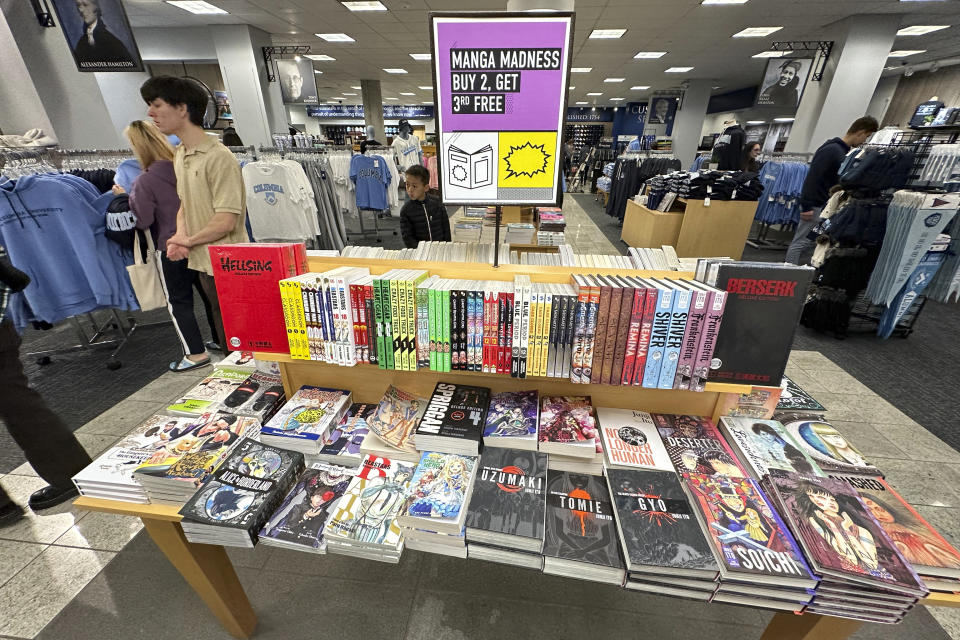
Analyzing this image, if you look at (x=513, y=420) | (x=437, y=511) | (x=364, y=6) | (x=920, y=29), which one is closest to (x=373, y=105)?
(x=364, y=6)

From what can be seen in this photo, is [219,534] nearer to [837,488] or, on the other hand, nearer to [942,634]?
[837,488]

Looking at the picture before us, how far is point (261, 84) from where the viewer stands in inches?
300

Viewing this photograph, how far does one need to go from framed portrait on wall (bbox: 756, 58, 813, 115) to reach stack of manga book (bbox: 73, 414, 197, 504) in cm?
1023

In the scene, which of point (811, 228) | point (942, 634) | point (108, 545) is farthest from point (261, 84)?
point (942, 634)

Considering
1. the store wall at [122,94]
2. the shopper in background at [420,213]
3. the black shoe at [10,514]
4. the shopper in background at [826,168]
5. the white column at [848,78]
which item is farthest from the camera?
the store wall at [122,94]

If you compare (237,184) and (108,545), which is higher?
(237,184)

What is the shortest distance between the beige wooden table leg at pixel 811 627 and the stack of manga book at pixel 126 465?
2.09 metres

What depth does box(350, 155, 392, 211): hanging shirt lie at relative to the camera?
595cm

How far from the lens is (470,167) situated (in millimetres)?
1249

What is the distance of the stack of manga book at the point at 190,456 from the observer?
3.89 ft

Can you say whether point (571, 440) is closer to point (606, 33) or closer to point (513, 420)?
point (513, 420)

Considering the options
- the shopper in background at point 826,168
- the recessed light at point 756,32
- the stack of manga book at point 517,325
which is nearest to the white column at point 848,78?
the recessed light at point 756,32

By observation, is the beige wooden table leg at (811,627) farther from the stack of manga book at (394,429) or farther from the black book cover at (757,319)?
the stack of manga book at (394,429)

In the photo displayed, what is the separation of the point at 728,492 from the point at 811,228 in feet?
16.5
